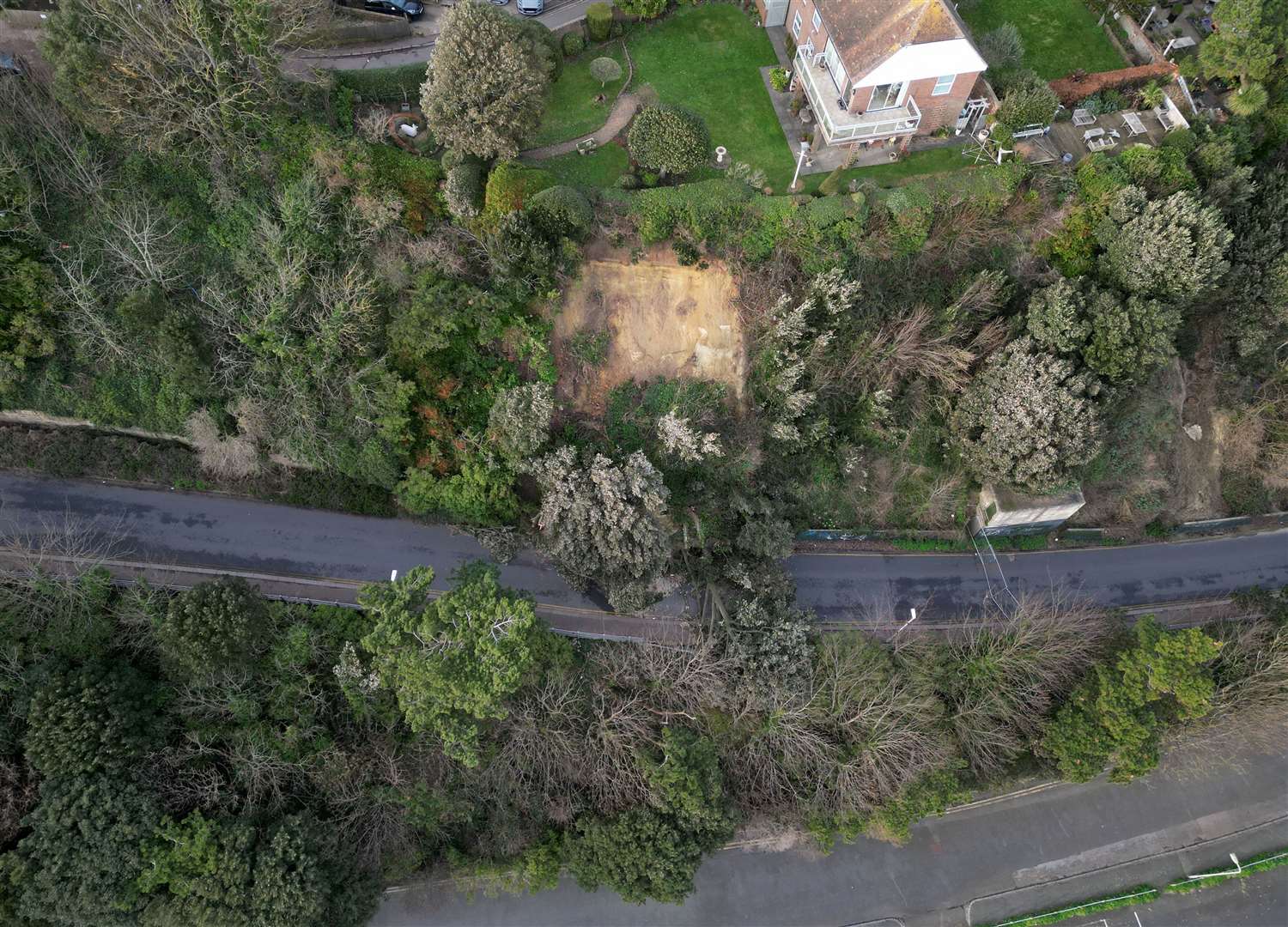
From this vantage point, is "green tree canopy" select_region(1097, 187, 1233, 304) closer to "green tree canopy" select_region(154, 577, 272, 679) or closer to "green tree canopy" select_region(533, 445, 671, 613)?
"green tree canopy" select_region(533, 445, 671, 613)

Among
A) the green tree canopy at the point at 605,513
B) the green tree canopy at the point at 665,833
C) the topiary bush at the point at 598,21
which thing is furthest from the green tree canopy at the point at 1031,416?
the topiary bush at the point at 598,21

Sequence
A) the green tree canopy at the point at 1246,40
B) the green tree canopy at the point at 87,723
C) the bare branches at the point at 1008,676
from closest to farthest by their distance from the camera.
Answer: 1. the green tree canopy at the point at 87,723
2. the green tree canopy at the point at 1246,40
3. the bare branches at the point at 1008,676

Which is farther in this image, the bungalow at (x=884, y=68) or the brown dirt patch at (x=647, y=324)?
the brown dirt patch at (x=647, y=324)

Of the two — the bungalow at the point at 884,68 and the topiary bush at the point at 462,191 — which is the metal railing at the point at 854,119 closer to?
the bungalow at the point at 884,68

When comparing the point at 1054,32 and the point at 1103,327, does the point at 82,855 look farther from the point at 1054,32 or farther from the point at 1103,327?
the point at 1054,32

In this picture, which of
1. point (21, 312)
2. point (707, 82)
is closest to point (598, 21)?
point (707, 82)

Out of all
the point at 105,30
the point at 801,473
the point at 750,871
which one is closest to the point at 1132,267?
the point at 801,473

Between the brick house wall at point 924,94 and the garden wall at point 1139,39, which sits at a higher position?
the garden wall at point 1139,39
